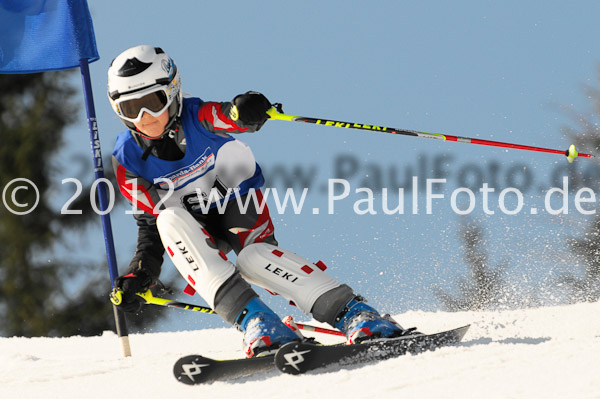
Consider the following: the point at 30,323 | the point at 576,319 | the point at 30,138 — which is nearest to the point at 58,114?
the point at 30,138

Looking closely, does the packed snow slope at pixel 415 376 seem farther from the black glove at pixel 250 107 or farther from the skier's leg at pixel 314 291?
the black glove at pixel 250 107

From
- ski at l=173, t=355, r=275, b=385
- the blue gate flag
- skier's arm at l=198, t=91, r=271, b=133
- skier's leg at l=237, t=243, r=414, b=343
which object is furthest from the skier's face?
the blue gate flag

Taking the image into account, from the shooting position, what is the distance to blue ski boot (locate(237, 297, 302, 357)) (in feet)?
10.5

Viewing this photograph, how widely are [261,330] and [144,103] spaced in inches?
54.5

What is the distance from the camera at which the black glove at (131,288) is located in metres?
3.64

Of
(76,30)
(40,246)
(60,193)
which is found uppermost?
(76,30)

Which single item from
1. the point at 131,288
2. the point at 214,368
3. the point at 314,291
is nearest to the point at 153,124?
the point at 131,288

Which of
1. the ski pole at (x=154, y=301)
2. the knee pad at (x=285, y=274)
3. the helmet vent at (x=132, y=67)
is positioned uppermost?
the helmet vent at (x=132, y=67)

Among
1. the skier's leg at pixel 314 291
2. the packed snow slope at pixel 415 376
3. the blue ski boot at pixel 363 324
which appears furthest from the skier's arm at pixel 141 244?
the blue ski boot at pixel 363 324

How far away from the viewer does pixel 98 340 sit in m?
6.84

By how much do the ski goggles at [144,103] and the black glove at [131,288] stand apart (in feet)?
2.83

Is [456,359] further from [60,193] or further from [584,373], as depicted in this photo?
[60,193]

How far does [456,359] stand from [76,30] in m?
4.69

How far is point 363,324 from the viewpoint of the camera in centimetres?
333
